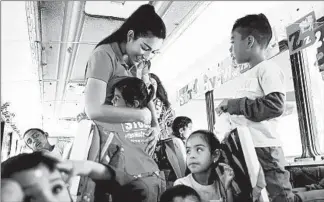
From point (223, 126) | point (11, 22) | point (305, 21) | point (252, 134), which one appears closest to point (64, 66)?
point (11, 22)

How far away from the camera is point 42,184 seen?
1.02 meters

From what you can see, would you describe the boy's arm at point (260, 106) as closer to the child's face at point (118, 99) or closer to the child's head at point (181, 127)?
the child's head at point (181, 127)

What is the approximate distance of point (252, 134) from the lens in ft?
4.61

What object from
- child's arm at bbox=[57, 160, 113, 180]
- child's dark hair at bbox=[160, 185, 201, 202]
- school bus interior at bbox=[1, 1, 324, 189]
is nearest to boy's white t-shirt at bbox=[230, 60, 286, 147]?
school bus interior at bbox=[1, 1, 324, 189]

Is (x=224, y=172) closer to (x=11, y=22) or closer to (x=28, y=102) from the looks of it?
(x=28, y=102)

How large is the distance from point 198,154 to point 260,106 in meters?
0.32

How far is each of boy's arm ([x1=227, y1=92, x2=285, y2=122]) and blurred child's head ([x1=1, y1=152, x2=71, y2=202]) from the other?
2.39ft

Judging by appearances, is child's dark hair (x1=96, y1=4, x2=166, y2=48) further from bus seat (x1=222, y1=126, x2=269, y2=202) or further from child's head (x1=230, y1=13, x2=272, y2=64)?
bus seat (x1=222, y1=126, x2=269, y2=202)

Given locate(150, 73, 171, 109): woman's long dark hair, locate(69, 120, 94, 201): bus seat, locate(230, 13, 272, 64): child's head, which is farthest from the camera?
locate(230, 13, 272, 64): child's head

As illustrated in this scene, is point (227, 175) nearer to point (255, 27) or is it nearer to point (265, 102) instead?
point (265, 102)

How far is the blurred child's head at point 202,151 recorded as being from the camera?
135cm

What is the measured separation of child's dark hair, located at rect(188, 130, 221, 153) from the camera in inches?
54.4

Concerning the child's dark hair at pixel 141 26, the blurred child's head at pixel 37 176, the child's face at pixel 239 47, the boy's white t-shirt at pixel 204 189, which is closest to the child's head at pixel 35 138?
the blurred child's head at pixel 37 176

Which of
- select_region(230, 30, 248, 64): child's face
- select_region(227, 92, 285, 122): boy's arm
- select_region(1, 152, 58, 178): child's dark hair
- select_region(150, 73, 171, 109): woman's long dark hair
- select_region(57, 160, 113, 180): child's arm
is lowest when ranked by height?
select_region(57, 160, 113, 180): child's arm
